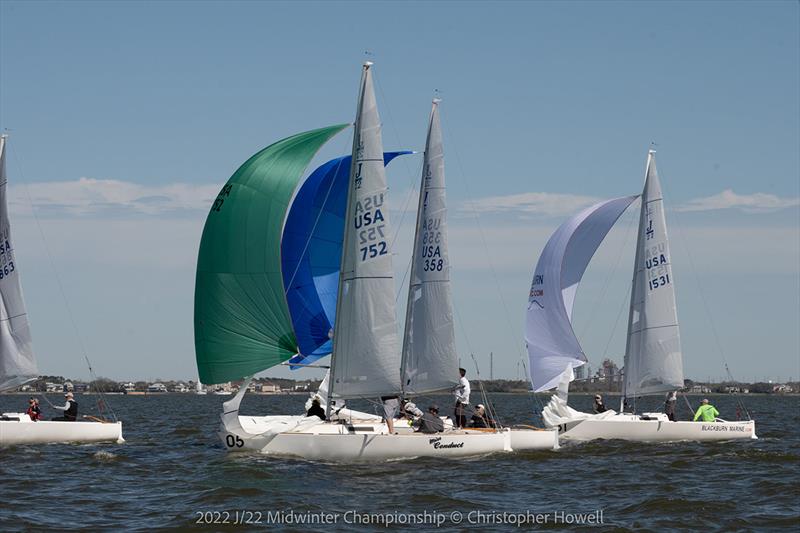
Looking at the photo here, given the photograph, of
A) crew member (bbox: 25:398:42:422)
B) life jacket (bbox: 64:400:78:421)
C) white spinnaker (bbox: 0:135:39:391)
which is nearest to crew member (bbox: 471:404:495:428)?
life jacket (bbox: 64:400:78:421)

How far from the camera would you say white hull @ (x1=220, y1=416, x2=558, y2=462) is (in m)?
27.1

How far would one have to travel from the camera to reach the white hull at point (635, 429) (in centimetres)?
3519

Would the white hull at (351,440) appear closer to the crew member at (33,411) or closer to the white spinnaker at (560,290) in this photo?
the crew member at (33,411)

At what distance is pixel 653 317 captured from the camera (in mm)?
38156

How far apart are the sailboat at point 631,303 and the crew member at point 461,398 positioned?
20.4 feet

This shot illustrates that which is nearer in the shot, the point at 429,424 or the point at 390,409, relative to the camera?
the point at 429,424

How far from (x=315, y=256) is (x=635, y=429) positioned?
10.5 meters

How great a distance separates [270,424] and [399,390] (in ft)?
10.3

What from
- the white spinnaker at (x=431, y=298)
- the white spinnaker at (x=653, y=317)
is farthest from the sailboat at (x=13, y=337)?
the white spinnaker at (x=653, y=317)

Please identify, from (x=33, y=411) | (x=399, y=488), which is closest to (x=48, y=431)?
(x=33, y=411)

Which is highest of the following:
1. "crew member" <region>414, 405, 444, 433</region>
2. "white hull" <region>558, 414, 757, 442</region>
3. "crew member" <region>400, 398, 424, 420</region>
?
"crew member" <region>400, 398, 424, 420</region>

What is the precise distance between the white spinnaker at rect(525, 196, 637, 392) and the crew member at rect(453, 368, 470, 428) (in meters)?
6.01

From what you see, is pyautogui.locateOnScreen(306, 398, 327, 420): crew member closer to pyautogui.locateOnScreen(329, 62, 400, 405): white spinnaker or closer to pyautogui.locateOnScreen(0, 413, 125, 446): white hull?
pyautogui.locateOnScreen(329, 62, 400, 405): white spinnaker

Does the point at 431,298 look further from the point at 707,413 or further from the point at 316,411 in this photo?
the point at 707,413
